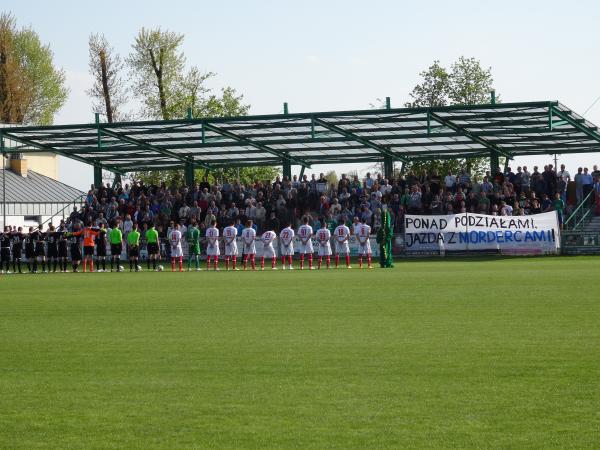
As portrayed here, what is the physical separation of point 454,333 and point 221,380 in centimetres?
436

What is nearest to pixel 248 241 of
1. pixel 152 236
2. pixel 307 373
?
pixel 152 236

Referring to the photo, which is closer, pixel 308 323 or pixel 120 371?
pixel 120 371

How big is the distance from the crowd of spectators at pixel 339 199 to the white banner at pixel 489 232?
1.55ft

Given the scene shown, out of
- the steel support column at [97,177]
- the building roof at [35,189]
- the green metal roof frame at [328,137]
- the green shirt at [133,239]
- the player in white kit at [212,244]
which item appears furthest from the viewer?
the building roof at [35,189]

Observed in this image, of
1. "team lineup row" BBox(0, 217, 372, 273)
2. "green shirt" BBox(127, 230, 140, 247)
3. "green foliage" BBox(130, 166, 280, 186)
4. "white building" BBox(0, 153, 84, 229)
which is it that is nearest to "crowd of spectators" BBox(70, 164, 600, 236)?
"team lineup row" BBox(0, 217, 372, 273)

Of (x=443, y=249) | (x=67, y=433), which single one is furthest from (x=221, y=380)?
(x=443, y=249)

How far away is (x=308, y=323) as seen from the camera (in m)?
15.7

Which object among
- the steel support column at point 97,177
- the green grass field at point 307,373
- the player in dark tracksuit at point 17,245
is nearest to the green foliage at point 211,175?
the steel support column at point 97,177

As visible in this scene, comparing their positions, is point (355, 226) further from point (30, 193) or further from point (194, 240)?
point (30, 193)

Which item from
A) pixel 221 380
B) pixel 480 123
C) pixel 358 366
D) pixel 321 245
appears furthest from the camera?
→ pixel 480 123

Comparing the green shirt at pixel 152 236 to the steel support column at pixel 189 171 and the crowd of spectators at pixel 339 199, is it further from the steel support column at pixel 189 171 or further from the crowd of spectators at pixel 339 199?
the steel support column at pixel 189 171

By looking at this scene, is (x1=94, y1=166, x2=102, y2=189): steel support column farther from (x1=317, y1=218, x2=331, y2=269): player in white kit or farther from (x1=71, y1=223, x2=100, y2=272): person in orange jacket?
(x1=317, y1=218, x2=331, y2=269): player in white kit

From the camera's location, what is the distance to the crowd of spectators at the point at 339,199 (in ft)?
142

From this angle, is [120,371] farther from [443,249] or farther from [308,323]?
[443,249]
